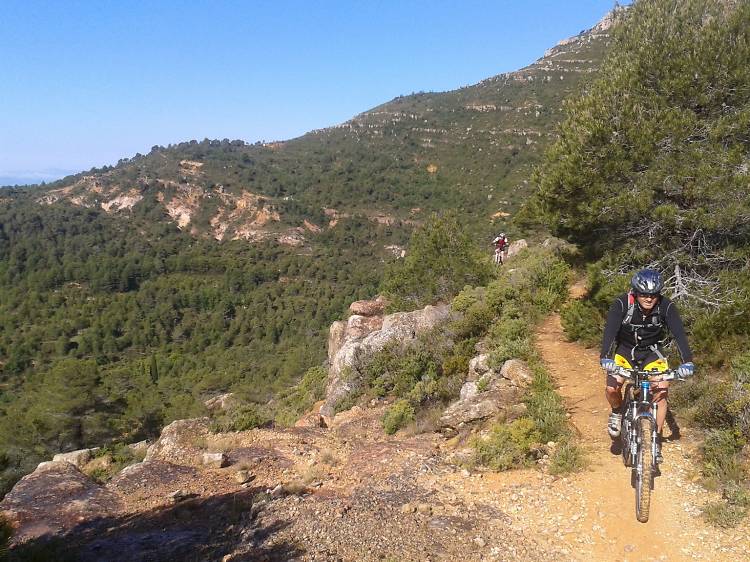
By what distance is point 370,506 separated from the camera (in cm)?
586

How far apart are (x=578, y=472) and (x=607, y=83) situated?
26.5 ft

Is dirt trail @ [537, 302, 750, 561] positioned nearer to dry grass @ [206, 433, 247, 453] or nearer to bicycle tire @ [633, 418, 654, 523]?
bicycle tire @ [633, 418, 654, 523]

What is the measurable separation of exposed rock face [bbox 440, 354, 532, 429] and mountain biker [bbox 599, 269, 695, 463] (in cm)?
290

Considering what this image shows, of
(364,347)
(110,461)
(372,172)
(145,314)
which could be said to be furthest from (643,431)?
(372,172)

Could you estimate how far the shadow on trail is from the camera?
5.35 m

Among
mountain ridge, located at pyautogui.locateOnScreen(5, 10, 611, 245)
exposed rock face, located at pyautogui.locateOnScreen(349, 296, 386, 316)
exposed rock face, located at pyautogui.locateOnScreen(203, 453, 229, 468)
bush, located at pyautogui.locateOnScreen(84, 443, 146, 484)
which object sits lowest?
bush, located at pyautogui.locateOnScreen(84, 443, 146, 484)

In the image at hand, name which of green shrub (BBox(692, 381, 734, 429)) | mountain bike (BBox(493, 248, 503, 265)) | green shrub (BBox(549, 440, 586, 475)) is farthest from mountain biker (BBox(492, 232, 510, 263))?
green shrub (BBox(549, 440, 586, 475))

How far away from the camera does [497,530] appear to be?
5.00 metres

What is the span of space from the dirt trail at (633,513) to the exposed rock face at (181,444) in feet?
22.0

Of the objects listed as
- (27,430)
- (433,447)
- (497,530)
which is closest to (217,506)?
(433,447)

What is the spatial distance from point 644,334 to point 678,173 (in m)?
4.83

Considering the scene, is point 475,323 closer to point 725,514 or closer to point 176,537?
point 725,514

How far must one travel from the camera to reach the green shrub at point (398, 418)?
9.24m

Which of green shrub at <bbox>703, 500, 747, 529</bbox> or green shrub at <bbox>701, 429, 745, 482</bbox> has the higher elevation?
green shrub at <bbox>701, 429, 745, 482</bbox>
